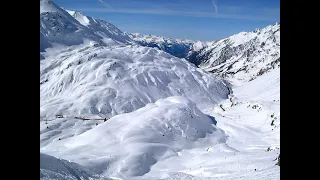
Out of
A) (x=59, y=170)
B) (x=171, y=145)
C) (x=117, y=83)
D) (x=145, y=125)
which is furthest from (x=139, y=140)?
(x=117, y=83)

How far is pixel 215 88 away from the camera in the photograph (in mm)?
82438

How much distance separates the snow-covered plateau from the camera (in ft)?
71.3

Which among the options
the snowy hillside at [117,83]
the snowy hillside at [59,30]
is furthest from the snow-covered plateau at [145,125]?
the snowy hillside at [59,30]

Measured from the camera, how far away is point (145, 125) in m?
33.3

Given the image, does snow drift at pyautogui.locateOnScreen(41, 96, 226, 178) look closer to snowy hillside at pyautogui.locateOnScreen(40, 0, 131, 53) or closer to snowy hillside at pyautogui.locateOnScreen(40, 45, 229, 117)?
snowy hillside at pyautogui.locateOnScreen(40, 45, 229, 117)

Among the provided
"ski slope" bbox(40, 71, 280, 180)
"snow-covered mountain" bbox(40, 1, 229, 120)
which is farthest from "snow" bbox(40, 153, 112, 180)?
"snow-covered mountain" bbox(40, 1, 229, 120)

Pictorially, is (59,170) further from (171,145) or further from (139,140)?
(171,145)

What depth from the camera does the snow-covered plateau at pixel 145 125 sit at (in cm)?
2172

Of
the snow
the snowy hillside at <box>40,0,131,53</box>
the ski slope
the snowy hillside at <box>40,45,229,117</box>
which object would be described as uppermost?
the snowy hillside at <box>40,0,131,53</box>

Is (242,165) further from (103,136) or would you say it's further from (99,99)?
(99,99)

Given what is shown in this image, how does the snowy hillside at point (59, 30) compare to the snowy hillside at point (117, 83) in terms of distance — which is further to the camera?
the snowy hillside at point (59, 30)

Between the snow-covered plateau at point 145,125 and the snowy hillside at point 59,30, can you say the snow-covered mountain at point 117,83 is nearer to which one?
the snow-covered plateau at point 145,125
